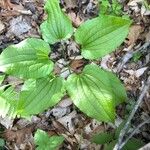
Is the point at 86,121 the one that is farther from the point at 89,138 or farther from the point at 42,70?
the point at 42,70

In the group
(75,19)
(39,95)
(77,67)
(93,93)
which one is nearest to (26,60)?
(39,95)

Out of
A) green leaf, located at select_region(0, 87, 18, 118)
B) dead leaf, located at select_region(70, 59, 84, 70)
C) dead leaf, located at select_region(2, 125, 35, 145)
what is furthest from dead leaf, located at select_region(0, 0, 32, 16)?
dead leaf, located at select_region(2, 125, 35, 145)

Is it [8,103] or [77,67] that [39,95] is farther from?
[77,67]

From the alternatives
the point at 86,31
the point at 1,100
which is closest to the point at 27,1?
the point at 1,100

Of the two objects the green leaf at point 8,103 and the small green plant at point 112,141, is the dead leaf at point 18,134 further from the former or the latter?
the small green plant at point 112,141

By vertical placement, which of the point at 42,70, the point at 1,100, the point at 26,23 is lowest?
the point at 1,100

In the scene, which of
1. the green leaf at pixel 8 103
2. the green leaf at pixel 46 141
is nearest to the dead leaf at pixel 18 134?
the green leaf at pixel 8 103
